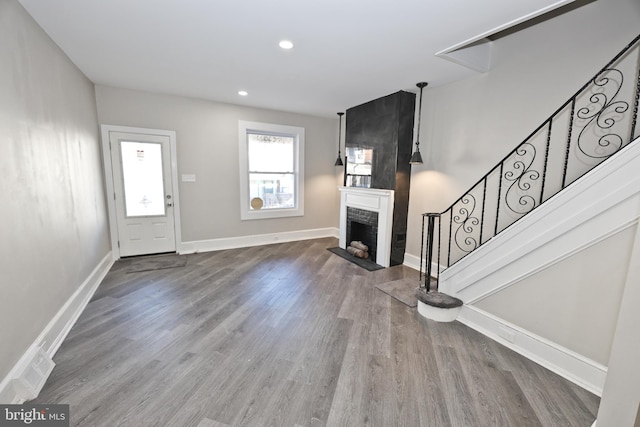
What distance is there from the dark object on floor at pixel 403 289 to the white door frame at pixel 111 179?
352 centimetres

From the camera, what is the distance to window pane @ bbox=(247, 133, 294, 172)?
517 cm

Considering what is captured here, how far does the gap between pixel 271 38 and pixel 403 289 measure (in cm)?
314

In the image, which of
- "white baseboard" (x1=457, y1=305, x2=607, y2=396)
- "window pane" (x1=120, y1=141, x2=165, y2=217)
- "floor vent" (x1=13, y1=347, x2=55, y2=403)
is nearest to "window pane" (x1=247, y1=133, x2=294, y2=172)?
"window pane" (x1=120, y1=141, x2=165, y2=217)

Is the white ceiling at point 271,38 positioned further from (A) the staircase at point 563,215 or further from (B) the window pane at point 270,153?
(B) the window pane at point 270,153

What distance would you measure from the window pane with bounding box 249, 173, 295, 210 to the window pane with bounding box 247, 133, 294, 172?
143 mm

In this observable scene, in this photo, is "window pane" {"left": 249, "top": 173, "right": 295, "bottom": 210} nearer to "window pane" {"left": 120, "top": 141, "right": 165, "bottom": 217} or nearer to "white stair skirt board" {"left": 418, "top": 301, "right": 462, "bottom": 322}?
"window pane" {"left": 120, "top": 141, "right": 165, "bottom": 217}

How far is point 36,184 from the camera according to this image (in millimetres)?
2055

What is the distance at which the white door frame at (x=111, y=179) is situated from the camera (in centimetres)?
395

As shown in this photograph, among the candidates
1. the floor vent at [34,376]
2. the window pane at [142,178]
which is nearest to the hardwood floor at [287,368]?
the floor vent at [34,376]

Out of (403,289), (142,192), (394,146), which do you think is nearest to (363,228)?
(394,146)

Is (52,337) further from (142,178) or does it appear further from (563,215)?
(563,215)

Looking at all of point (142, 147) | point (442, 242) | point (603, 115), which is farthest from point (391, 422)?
point (142, 147)

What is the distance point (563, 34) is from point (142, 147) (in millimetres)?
5485

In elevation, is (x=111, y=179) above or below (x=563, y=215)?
above
